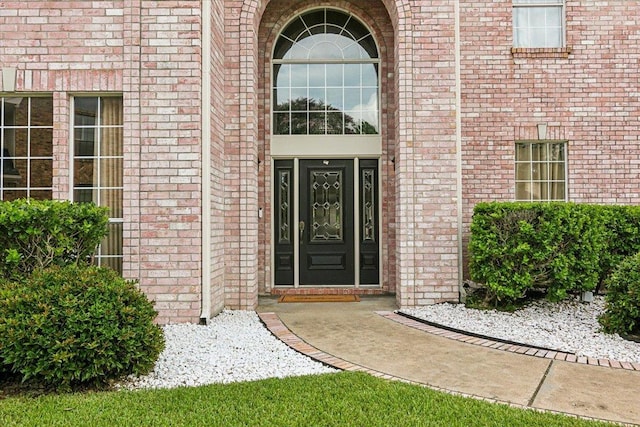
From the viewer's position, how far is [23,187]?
19.6ft

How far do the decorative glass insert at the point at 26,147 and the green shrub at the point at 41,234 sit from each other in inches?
68.9

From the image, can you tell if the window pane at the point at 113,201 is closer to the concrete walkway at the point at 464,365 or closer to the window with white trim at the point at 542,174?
the concrete walkway at the point at 464,365

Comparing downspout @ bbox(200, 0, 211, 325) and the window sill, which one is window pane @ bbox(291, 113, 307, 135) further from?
the window sill

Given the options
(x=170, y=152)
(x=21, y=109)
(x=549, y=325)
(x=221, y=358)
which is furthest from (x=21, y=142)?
(x=549, y=325)

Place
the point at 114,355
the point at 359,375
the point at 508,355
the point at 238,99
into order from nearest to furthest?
the point at 114,355 → the point at 359,375 → the point at 508,355 → the point at 238,99

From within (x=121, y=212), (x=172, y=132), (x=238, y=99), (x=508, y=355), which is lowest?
(x=508, y=355)

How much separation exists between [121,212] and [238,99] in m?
2.25

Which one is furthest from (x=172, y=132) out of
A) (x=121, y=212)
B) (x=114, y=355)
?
(x=114, y=355)

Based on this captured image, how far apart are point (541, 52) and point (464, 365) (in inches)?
217

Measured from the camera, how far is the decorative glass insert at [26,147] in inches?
235

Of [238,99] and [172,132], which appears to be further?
[238,99]

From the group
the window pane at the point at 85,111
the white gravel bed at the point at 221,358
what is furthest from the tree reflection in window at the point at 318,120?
the white gravel bed at the point at 221,358

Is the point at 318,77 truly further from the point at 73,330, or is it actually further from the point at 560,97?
the point at 73,330

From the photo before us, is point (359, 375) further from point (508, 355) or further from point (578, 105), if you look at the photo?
point (578, 105)
